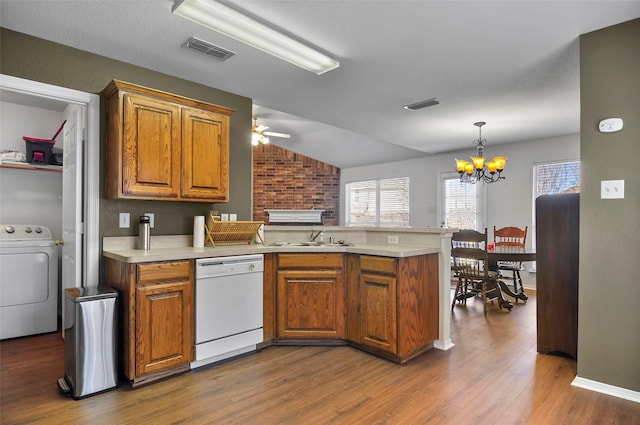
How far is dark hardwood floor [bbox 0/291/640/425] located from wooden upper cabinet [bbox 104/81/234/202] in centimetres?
139

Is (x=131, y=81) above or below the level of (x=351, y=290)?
above

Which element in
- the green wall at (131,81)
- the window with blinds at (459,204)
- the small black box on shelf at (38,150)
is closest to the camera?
the green wall at (131,81)

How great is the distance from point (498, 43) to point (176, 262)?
2849 millimetres

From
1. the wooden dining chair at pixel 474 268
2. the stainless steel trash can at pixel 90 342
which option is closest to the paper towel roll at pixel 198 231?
the stainless steel trash can at pixel 90 342

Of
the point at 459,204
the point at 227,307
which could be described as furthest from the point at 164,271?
the point at 459,204

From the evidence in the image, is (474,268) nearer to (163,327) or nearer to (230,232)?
(230,232)

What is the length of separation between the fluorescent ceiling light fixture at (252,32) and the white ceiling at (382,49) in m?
0.07

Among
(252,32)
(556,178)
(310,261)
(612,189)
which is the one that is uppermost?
(252,32)

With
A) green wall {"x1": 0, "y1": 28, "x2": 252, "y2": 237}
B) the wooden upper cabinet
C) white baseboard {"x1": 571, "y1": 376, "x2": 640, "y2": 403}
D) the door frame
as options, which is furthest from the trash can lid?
white baseboard {"x1": 571, "y1": 376, "x2": 640, "y2": 403}

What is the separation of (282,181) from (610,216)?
661 centimetres

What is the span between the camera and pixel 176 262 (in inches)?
102

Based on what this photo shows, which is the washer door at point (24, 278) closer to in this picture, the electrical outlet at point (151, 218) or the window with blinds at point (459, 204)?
the electrical outlet at point (151, 218)

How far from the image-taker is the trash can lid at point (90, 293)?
229 centimetres

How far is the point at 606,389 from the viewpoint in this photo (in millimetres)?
2371
